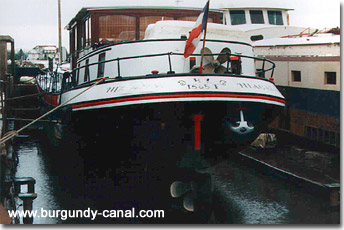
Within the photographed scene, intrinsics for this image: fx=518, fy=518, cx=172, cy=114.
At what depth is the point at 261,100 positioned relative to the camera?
855cm

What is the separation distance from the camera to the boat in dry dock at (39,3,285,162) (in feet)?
26.7

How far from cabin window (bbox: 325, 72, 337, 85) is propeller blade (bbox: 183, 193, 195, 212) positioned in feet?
16.6

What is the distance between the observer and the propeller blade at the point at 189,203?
891 centimetres

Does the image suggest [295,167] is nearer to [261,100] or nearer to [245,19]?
[261,100]

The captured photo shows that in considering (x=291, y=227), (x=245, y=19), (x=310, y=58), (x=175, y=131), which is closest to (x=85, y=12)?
(x=175, y=131)

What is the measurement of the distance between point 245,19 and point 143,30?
9353 millimetres

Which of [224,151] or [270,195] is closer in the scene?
[224,151]

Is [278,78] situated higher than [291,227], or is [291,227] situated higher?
[278,78]

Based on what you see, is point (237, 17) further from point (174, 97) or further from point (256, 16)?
point (174, 97)

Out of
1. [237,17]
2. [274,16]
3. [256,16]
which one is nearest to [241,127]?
[237,17]

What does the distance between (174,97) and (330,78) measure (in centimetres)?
561

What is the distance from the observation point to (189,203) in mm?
8977

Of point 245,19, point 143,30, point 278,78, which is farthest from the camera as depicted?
point 245,19

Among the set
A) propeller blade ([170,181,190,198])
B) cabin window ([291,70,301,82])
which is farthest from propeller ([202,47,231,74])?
cabin window ([291,70,301,82])
